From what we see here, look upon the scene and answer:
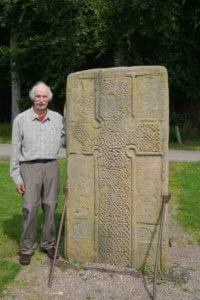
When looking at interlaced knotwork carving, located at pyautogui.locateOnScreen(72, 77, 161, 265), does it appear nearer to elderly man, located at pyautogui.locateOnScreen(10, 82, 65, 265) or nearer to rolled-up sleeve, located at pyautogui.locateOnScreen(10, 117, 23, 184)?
elderly man, located at pyautogui.locateOnScreen(10, 82, 65, 265)

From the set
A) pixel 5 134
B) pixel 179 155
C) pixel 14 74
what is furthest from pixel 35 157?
pixel 5 134

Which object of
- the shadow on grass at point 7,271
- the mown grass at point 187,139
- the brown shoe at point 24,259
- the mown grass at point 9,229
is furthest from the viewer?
the mown grass at point 187,139

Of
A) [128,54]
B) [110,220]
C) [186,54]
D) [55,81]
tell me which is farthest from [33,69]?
[110,220]

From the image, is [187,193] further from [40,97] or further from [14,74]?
[14,74]

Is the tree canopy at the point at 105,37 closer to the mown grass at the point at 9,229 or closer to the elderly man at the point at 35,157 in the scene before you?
the mown grass at the point at 9,229

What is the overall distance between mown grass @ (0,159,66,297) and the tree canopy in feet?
28.3

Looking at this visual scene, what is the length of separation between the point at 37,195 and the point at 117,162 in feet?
3.22

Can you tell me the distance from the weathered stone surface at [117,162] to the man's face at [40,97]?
0.83 feet

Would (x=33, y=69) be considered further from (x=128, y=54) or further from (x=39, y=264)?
(x=39, y=264)

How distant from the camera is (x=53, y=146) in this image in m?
6.14

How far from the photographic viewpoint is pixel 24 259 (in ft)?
20.3

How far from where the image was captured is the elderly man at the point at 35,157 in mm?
6047

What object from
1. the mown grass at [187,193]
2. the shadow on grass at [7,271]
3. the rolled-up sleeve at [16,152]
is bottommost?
the mown grass at [187,193]

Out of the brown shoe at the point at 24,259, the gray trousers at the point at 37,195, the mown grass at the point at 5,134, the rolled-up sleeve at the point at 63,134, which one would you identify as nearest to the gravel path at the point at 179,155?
the mown grass at the point at 5,134
